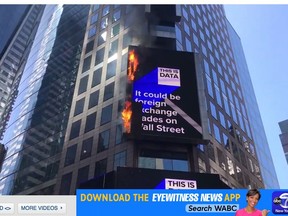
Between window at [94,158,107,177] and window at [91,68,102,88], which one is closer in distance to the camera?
window at [94,158,107,177]

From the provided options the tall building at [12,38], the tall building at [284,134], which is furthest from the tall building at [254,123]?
the tall building at [12,38]

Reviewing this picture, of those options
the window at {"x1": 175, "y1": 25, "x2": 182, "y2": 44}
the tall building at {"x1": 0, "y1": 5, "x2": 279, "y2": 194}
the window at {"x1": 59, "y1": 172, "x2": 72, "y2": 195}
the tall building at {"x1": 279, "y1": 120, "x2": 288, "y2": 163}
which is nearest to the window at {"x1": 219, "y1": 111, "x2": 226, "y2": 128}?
the tall building at {"x1": 0, "y1": 5, "x2": 279, "y2": 194}

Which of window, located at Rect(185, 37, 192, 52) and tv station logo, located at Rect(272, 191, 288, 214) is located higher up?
window, located at Rect(185, 37, 192, 52)

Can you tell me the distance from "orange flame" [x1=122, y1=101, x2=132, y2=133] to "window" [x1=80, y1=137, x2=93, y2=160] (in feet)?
19.8

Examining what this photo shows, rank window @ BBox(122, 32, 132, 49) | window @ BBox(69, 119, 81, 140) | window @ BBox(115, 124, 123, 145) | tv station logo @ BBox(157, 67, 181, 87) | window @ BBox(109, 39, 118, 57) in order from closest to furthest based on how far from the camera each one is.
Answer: window @ BBox(115, 124, 123, 145) < tv station logo @ BBox(157, 67, 181, 87) < window @ BBox(69, 119, 81, 140) < window @ BBox(122, 32, 132, 49) < window @ BBox(109, 39, 118, 57)

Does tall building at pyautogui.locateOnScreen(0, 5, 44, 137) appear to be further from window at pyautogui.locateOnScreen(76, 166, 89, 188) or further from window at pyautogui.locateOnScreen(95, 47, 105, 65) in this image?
window at pyautogui.locateOnScreen(76, 166, 89, 188)

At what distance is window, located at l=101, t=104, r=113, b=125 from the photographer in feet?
135

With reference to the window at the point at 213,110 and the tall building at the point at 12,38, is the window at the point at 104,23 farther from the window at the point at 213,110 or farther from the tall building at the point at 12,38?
the tall building at the point at 12,38

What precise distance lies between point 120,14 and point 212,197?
4890cm

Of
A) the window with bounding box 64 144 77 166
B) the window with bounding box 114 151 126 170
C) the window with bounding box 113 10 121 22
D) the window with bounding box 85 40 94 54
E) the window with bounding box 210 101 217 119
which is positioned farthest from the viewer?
the window with bounding box 85 40 94 54

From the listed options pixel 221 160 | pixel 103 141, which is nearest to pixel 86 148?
pixel 103 141

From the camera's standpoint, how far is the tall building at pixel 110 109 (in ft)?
124

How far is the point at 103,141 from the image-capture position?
130 ft

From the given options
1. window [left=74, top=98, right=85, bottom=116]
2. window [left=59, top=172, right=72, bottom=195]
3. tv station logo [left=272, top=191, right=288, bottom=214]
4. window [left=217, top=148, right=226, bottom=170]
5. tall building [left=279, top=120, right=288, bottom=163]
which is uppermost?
tall building [left=279, top=120, right=288, bottom=163]
